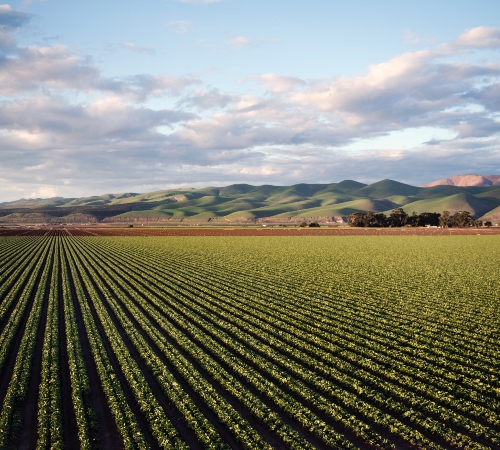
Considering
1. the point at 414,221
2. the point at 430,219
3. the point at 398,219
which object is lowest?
the point at 414,221

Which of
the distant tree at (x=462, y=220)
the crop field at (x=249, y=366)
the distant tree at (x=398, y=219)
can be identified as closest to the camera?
the crop field at (x=249, y=366)

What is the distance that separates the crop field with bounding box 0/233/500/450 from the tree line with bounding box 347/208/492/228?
473 ft

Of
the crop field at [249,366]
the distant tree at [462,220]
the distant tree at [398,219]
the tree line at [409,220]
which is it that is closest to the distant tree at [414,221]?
the tree line at [409,220]

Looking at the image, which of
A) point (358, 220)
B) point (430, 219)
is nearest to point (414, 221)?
point (430, 219)

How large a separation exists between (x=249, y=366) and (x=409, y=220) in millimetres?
180407

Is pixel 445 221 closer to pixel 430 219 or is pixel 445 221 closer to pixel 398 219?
pixel 430 219

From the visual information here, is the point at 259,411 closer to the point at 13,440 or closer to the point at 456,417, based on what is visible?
the point at 456,417

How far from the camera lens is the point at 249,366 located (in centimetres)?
1872

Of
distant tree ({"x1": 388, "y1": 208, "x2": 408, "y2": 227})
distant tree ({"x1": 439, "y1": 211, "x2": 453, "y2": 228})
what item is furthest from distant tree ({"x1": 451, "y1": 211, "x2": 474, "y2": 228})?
distant tree ({"x1": 388, "y1": 208, "x2": 408, "y2": 227})

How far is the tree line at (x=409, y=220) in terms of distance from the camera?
179m

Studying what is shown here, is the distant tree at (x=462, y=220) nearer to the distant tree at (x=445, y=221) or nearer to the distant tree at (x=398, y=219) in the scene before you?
the distant tree at (x=445, y=221)

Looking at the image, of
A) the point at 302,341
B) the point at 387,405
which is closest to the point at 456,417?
the point at 387,405

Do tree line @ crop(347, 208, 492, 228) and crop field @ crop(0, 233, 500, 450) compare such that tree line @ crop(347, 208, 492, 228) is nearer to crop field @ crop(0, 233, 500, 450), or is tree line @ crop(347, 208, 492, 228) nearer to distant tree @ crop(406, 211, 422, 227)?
distant tree @ crop(406, 211, 422, 227)

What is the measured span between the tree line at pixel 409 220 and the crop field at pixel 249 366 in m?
144
